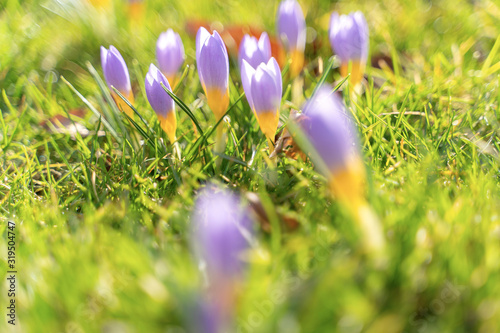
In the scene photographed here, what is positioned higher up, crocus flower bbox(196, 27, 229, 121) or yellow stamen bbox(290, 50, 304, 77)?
crocus flower bbox(196, 27, 229, 121)

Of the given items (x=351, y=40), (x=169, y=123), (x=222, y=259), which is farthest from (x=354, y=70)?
(x=222, y=259)

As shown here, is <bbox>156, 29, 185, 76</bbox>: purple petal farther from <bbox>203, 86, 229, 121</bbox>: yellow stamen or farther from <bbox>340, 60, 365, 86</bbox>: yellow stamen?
<bbox>340, 60, 365, 86</bbox>: yellow stamen

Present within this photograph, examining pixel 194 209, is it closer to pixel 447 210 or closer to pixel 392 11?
pixel 447 210

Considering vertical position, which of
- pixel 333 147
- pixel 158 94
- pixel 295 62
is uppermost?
pixel 333 147

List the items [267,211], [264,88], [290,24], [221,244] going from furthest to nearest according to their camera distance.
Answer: [290,24], [264,88], [267,211], [221,244]

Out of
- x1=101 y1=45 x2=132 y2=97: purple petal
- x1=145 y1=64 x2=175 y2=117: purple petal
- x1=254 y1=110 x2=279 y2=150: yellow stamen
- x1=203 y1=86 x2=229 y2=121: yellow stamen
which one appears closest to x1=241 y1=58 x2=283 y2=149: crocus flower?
x1=254 y1=110 x2=279 y2=150: yellow stamen

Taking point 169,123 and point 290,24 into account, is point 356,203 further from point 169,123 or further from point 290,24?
point 290,24
